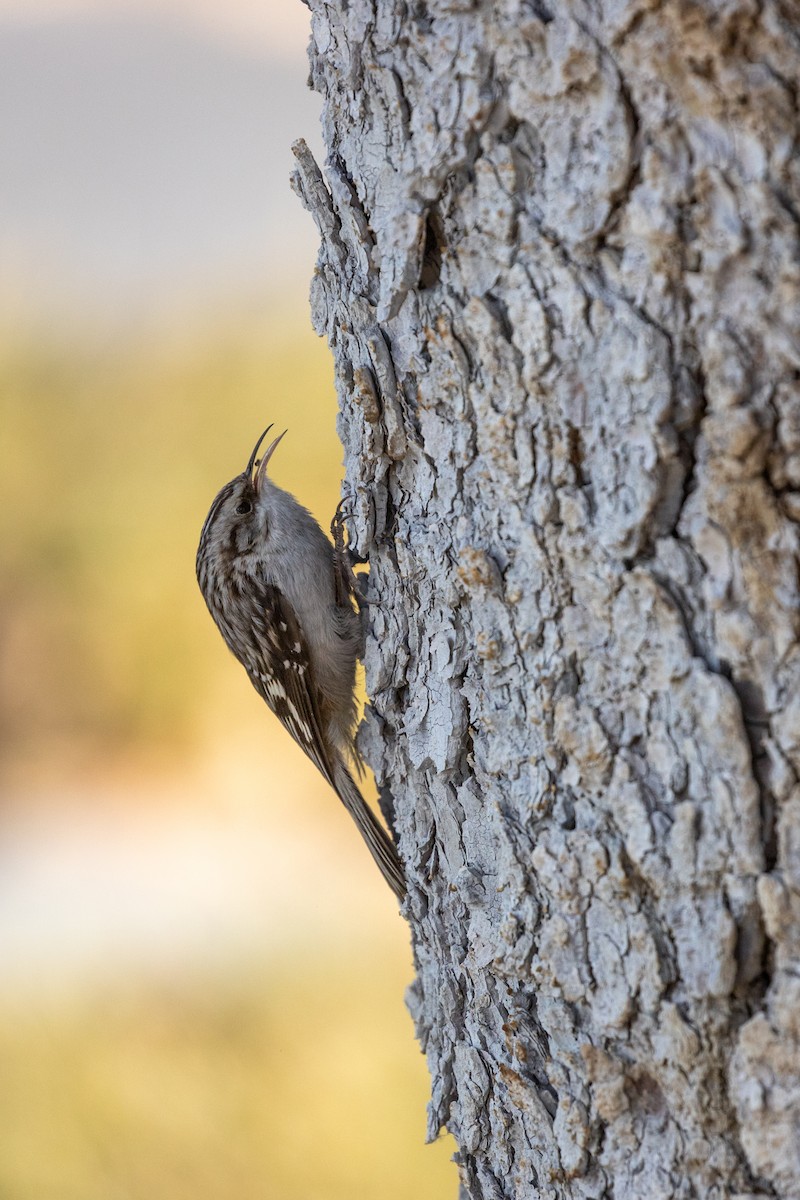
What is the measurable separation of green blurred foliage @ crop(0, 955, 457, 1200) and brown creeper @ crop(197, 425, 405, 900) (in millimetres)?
1714

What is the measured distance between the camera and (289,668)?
2660mm

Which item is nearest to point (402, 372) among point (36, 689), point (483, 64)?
point (483, 64)

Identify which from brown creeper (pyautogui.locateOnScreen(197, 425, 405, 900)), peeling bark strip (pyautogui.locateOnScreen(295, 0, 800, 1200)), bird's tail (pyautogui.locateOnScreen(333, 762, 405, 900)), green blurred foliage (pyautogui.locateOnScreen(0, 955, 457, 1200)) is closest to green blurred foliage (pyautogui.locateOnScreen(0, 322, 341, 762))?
green blurred foliage (pyautogui.locateOnScreen(0, 955, 457, 1200))

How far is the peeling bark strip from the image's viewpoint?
1198 mm

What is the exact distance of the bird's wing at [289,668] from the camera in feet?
8.61

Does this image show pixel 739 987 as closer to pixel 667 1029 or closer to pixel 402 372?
pixel 667 1029

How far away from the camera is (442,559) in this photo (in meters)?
1.58

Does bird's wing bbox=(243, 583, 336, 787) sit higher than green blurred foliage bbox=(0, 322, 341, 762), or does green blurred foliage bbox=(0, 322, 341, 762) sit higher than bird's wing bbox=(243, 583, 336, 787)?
green blurred foliage bbox=(0, 322, 341, 762)

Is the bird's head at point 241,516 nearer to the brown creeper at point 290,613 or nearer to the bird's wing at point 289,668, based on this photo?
the brown creeper at point 290,613

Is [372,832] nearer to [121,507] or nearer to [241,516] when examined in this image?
[241,516]

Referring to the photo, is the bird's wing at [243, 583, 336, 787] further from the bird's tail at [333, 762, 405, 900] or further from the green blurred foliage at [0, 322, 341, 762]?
the green blurred foliage at [0, 322, 341, 762]

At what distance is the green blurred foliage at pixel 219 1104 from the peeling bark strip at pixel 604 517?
2.36m

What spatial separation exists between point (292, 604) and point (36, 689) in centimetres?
265

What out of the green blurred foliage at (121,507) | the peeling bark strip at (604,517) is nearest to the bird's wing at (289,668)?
the peeling bark strip at (604,517)
